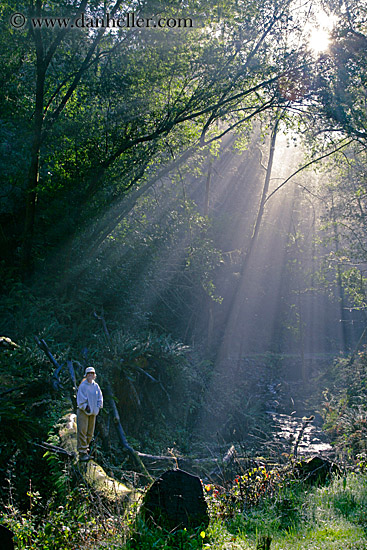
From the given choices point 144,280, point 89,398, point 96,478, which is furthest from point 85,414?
point 144,280

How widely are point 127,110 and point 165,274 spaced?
28.4ft

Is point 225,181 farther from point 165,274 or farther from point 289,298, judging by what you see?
point 165,274

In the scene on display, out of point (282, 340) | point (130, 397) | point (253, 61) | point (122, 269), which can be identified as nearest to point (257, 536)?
point (130, 397)

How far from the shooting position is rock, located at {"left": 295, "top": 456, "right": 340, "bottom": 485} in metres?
6.36

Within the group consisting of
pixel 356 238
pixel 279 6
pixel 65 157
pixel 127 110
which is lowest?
pixel 356 238

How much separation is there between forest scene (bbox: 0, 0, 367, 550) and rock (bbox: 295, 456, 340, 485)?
0.09ft

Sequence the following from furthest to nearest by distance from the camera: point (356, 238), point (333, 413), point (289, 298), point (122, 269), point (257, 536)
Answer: point (289, 298)
point (356, 238)
point (122, 269)
point (333, 413)
point (257, 536)

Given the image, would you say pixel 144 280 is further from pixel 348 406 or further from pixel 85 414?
pixel 85 414

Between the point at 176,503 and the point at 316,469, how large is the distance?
2778 mm

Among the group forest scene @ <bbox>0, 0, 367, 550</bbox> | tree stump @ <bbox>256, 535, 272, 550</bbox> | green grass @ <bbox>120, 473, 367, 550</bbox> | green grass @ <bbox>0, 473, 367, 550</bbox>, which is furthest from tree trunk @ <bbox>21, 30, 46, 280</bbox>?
tree stump @ <bbox>256, 535, 272, 550</bbox>

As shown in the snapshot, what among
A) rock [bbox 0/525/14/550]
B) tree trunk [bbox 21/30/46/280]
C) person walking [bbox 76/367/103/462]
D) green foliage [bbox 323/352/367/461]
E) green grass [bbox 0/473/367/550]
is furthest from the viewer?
tree trunk [bbox 21/30/46/280]

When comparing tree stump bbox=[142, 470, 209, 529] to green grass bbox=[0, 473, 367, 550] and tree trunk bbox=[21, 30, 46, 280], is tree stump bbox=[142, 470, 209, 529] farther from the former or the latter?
tree trunk bbox=[21, 30, 46, 280]

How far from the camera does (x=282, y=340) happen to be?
103 feet

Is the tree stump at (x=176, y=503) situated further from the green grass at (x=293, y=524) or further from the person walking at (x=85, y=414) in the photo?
the person walking at (x=85, y=414)
